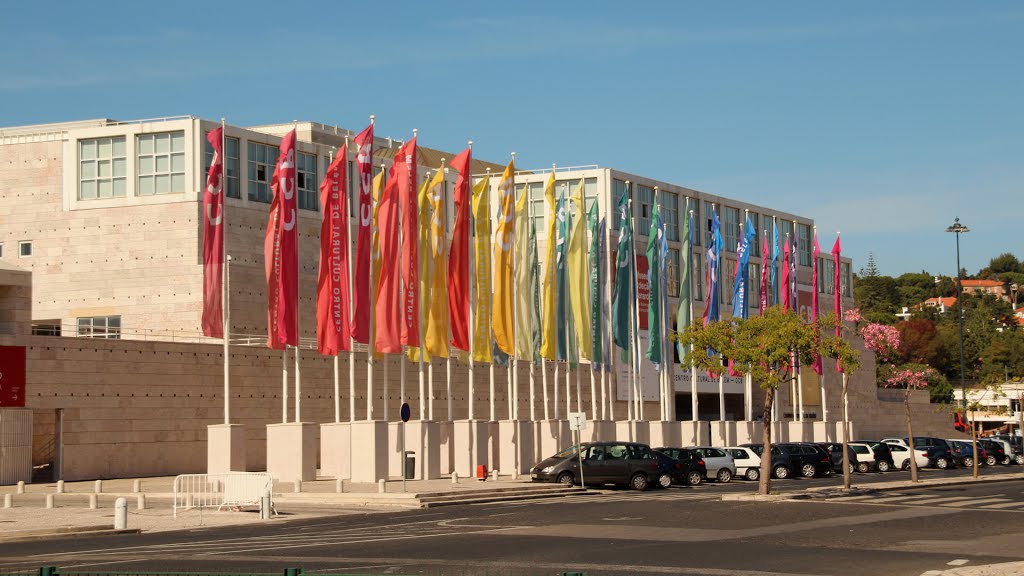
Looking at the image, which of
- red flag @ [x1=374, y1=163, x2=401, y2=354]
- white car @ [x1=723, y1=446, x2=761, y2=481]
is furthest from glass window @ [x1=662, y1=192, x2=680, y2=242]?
red flag @ [x1=374, y1=163, x2=401, y2=354]

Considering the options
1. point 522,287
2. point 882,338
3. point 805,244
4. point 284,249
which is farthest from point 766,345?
point 805,244

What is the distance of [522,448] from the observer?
2034 inches

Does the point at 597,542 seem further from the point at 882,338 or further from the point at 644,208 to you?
the point at 644,208

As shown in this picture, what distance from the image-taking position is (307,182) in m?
66.8

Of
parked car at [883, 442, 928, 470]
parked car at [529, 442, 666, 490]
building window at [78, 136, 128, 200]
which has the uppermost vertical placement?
A: building window at [78, 136, 128, 200]

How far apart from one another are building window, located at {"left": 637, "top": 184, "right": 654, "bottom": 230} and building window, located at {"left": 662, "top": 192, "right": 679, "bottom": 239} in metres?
1.38

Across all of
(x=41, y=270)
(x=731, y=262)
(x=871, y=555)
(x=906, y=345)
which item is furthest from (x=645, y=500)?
(x=906, y=345)

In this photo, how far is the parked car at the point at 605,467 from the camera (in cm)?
4391

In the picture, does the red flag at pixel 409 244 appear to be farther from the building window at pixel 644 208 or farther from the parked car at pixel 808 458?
the building window at pixel 644 208

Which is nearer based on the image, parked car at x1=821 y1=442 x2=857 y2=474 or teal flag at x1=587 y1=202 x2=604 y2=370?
teal flag at x1=587 y1=202 x2=604 y2=370

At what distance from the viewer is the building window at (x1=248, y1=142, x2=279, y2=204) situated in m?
63.4

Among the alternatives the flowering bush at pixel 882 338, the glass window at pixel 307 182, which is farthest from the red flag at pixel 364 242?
the glass window at pixel 307 182

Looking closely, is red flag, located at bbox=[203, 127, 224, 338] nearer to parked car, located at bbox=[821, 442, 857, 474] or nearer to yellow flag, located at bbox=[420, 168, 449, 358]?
yellow flag, located at bbox=[420, 168, 449, 358]

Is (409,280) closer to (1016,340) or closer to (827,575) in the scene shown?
(827,575)
